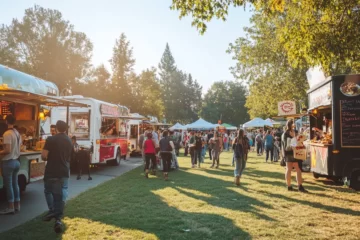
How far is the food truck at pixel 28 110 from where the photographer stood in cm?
906

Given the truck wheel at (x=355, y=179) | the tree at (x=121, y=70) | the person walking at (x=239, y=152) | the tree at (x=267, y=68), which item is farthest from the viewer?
the tree at (x=121, y=70)

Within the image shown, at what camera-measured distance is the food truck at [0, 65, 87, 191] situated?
906 centimetres

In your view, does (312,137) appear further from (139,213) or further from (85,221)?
(85,221)

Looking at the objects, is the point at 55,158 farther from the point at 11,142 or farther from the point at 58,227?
Result: the point at 11,142

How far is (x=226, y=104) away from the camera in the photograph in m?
89.5

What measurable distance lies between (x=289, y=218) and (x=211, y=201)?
7.38 feet

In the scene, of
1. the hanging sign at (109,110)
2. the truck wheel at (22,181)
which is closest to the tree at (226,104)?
the hanging sign at (109,110)

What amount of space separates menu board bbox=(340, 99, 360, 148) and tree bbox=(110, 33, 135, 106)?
115 feet

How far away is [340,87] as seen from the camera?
9.24 meters

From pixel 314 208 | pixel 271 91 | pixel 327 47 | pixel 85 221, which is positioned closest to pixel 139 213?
pixel 85 221

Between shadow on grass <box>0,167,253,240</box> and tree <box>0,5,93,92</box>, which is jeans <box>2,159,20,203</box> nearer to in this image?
shadow on grass <box>0,167,253,240</box>

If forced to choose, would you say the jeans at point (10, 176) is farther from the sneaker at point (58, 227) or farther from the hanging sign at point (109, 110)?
the hanging sign at point (109, 110)

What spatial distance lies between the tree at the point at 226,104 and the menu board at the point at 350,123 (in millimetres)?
76139

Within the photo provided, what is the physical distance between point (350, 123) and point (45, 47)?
143 ft
